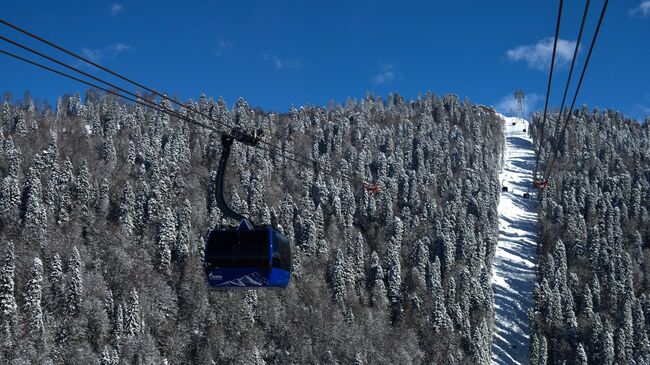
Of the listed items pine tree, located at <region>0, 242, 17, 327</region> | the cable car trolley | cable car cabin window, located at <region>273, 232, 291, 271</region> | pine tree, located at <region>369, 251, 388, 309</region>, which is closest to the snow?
pine tree, located at <region>369, 251, 388, 309</region>

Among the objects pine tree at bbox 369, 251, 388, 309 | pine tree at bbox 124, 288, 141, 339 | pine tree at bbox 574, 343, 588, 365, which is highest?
pine tree at bbox 369, 251, 388, 309

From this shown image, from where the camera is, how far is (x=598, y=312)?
148 m

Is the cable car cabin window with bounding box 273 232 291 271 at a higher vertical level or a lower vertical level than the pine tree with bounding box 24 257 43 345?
higher

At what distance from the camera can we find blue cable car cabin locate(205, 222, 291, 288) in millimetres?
23812

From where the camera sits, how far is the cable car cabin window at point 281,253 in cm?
2416

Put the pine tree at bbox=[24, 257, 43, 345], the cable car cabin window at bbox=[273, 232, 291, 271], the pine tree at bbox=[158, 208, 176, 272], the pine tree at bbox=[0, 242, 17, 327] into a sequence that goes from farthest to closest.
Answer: the pine tree at bbox=[158, 208, 176, 272], the pine tree at bbox=[24, 257, 43, 345], the pine tree at bbox=[0, 242, 17, 327], the cable car cabin window at bbox=[273, 232, 291, 271]

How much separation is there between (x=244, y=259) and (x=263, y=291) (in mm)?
99512

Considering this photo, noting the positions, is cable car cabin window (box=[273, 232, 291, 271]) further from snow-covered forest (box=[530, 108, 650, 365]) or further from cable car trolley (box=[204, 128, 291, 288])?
snow-covered forest (box=[530, 108, 650, 365])

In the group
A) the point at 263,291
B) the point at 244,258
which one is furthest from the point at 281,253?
the point at 263,291

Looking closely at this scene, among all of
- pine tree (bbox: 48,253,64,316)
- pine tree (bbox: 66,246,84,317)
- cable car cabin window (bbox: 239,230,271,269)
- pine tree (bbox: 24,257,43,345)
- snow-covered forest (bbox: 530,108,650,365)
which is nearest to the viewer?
cable car cabin window (bbox: 239,230,271,269)

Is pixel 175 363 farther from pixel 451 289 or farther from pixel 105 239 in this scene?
pixel 451 289

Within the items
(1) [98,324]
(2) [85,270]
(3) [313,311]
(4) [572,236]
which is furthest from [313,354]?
(4) [572,236]

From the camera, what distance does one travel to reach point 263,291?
122 metres

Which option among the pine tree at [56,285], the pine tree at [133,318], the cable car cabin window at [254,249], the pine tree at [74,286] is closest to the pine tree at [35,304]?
the pine tree at [56,285]
